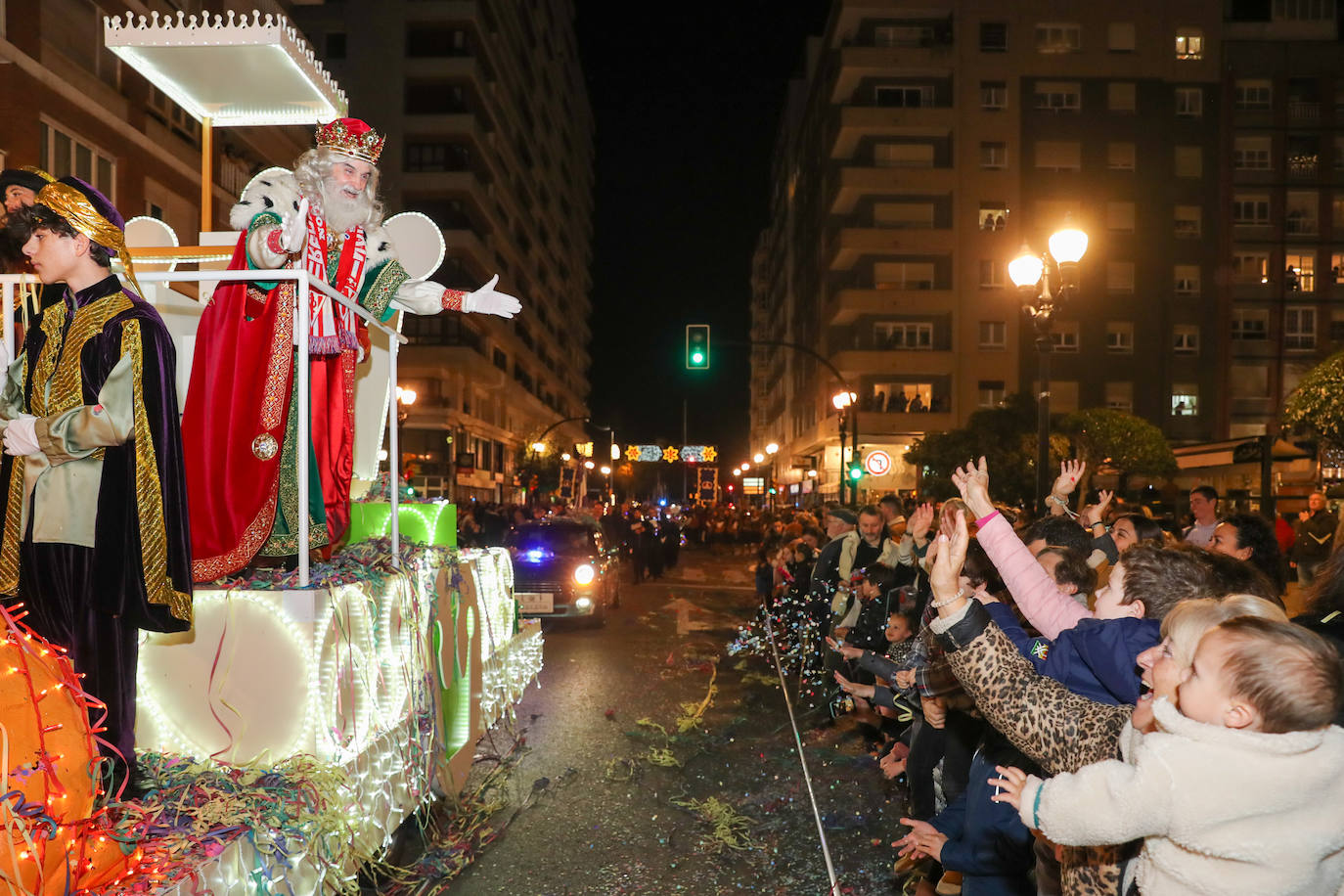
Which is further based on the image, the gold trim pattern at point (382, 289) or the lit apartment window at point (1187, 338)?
the lit apartment window at point (1187, 338)

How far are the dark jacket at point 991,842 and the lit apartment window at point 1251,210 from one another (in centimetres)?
4853

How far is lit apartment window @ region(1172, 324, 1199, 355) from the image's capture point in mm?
43469

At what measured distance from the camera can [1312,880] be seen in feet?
7.06

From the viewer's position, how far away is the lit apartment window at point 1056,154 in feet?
138

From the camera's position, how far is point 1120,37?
1672 inches

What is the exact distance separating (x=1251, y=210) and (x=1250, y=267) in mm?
2605

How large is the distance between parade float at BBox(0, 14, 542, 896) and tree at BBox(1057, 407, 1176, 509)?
29608 millimetres

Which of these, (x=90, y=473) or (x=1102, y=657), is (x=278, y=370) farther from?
(x=1102, y=657)

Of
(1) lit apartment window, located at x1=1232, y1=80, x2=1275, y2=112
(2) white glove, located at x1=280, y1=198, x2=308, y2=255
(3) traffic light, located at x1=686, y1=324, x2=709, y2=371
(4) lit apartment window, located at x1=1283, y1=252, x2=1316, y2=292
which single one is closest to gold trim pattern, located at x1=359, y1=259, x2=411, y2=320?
(2) white glove, located at x1=280, y1=198, x2=308, y2=255

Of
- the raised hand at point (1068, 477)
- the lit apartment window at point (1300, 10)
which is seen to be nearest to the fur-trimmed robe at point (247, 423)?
the raised hand at point (1068, 477)

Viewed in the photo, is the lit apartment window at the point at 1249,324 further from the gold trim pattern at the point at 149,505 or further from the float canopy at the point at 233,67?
the gold trim pattern at the point at 149,505

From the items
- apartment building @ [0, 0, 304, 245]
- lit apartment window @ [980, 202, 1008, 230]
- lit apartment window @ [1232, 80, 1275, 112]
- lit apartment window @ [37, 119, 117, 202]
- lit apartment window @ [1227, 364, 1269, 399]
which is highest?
lit apartment window @ [1232, 80, 1275, 112]

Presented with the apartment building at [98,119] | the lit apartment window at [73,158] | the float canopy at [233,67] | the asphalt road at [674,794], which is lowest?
A: the asphalt road at [674,794]

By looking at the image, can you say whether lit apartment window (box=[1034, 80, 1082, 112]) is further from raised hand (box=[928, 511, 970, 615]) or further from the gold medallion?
raised hand (box=[928, 511, 970, 615])
